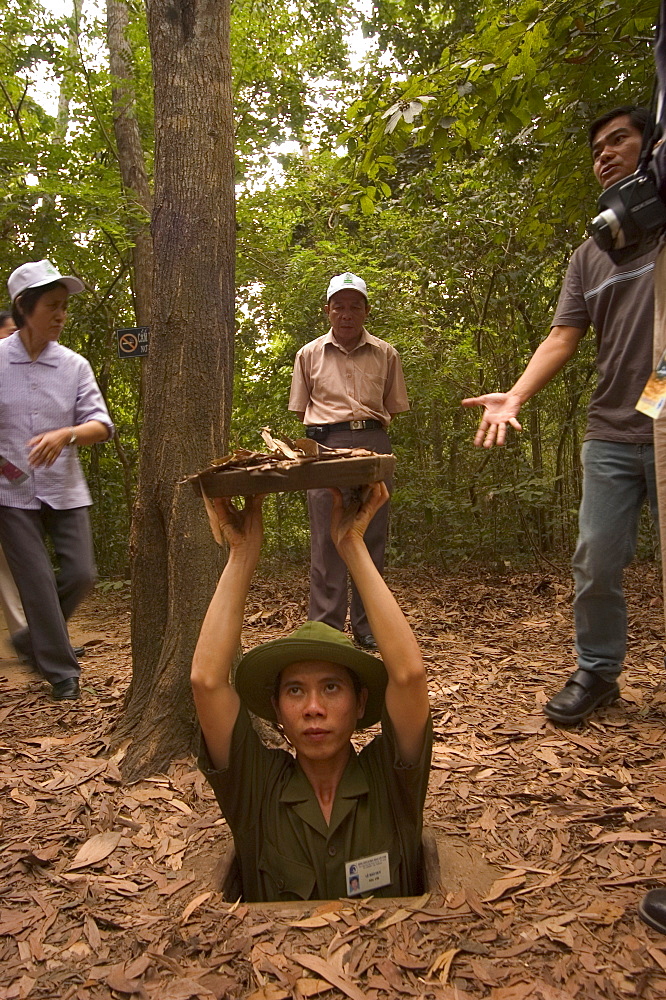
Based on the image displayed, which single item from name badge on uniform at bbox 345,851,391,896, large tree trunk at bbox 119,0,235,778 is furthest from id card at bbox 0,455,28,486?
name badge on uniform at bbox 345,851,391,896

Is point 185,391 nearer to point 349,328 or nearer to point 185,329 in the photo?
point 185,329

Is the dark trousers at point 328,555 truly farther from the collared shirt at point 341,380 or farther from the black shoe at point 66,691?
the black shoe at point 66,691

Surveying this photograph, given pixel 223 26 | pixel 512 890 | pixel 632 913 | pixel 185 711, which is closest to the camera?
pixel 632 913

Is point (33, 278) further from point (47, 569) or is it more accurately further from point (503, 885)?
point (503, 885)

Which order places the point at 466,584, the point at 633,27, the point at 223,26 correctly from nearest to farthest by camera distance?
the point at 223,26 → the point at 633,27 → the point at 466,584

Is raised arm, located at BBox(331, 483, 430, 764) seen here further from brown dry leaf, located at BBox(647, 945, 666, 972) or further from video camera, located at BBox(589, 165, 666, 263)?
video camera, located at BBox(589, 165, 666, 263)

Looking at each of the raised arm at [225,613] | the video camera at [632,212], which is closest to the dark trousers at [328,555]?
the raised arm at [225,613]

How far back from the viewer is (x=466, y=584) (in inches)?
310

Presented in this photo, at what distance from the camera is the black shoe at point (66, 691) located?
4156 mm

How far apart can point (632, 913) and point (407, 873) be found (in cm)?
66

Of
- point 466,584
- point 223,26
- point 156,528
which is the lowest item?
point 466,584

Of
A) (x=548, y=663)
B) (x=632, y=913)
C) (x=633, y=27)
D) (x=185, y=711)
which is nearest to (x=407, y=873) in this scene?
(x=632, y=913)

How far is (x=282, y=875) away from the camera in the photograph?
2424 millimetres

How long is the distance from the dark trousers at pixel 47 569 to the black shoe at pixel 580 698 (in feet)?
8.17
